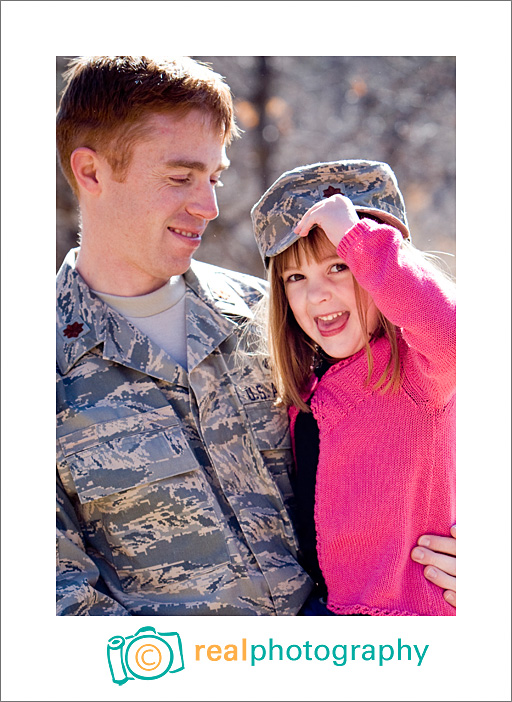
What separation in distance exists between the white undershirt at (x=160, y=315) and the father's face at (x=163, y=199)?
67 millimetres

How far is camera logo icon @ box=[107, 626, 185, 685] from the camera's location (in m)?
2.32

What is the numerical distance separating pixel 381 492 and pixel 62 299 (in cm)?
133

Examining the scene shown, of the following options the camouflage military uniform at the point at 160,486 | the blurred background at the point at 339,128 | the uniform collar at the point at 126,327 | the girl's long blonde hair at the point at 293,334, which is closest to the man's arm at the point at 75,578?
the camouflage military uniform at the point at 160,486

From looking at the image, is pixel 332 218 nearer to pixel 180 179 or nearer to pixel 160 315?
pixel 180 179

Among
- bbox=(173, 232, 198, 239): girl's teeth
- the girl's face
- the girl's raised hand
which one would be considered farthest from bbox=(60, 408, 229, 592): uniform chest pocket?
the girl's raised hand

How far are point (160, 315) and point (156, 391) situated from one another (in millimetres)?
359

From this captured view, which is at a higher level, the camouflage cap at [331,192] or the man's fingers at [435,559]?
the camouflage cap at [331,192]

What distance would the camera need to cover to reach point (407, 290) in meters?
2.08

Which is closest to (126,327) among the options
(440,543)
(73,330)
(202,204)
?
(73,330)

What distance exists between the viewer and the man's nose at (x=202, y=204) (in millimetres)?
2715

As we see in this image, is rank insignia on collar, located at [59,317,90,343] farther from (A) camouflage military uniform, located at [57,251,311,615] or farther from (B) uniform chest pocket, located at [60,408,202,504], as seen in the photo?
(B) uniform chest pocket, located at [60,408,202,504]

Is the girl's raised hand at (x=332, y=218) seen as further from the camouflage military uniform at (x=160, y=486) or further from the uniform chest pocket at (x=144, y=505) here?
the uniform chest pocket at (x=144, y=505)
